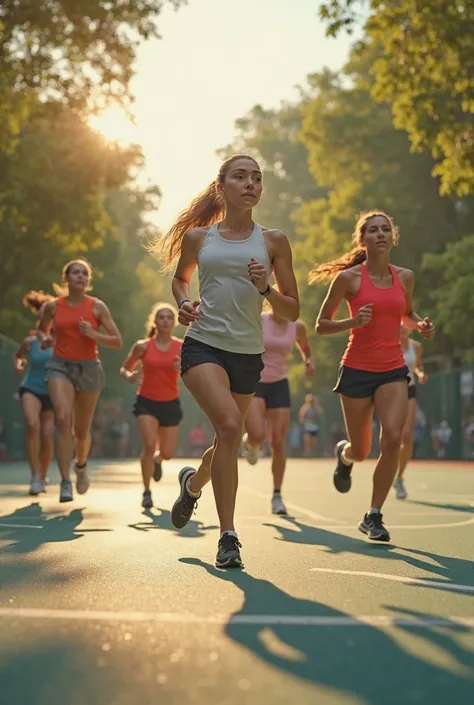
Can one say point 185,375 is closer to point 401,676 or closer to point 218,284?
point 218,284

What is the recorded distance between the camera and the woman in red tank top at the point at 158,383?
12234 mm

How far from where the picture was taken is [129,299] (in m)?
47.7

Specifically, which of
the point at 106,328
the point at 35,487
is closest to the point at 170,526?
the point at 106,328

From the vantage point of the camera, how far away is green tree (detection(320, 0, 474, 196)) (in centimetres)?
1797

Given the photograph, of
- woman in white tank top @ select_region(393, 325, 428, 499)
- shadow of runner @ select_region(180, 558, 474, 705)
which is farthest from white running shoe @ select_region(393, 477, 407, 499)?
shadow of runner @ select_region(180, 558, 474, 705)

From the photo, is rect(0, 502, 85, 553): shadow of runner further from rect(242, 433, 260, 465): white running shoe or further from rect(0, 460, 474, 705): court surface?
rect(242, 433, 260, 465): white running shoe

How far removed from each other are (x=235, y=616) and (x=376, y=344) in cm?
370

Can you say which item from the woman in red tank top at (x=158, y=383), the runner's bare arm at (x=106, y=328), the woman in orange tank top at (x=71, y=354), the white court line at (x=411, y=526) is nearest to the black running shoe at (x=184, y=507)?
the white court line at (x=411, y=526)

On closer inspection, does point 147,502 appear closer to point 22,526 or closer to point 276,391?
point 276,391

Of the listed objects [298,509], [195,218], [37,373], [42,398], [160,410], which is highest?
[195,218]

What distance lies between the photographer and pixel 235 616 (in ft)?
15.3

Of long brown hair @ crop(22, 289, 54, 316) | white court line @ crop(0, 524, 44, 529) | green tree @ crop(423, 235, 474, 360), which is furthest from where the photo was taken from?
green tree @ crop(423, 235, 474, 360)

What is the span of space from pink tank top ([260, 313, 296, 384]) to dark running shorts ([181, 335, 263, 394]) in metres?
4.51

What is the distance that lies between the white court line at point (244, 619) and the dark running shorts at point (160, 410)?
7.52m
